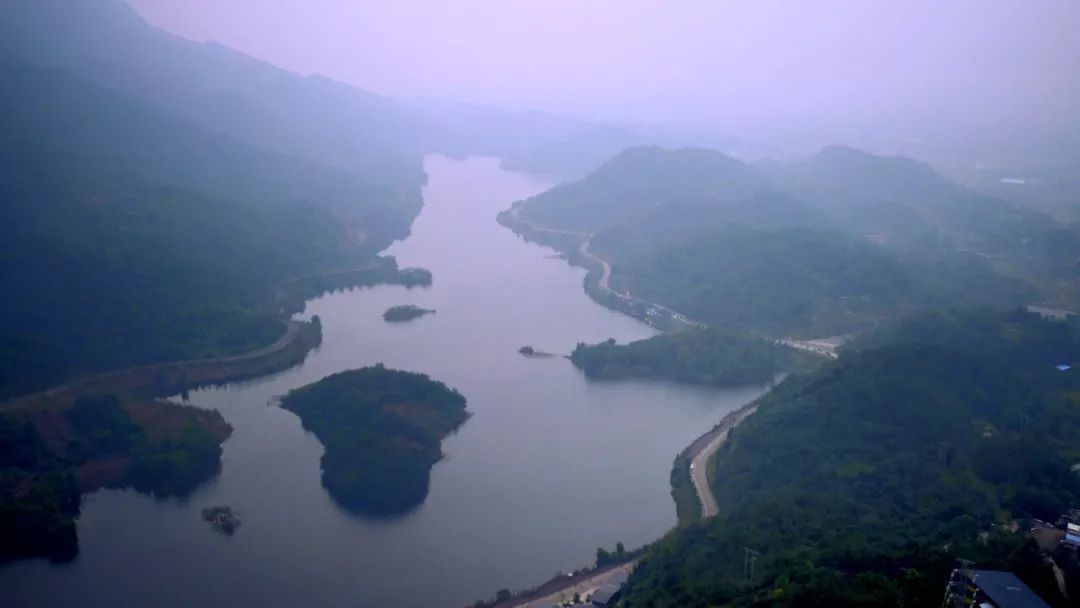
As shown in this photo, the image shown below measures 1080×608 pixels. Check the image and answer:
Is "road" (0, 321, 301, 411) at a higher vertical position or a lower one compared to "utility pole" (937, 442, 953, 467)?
lower

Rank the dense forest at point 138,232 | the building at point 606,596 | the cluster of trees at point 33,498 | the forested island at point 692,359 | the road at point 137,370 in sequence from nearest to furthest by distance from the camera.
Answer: the building at point 606,596 < the cluster of trees at point 33,498 < the road at point 137,370 < the dense forest at point 138,232 < the forested island at point 692,359

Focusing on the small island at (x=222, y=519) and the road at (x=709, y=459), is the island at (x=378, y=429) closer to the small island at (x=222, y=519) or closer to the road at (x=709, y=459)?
the small island at (x=222, y=519)

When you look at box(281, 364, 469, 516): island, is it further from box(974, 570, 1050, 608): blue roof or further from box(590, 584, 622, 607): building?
box(974, 570, 1050, 608): blue roof

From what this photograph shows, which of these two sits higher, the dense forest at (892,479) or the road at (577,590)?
the dense forest at (892,479)

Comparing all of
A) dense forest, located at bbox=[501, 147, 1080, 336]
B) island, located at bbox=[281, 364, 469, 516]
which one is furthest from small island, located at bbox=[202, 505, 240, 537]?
dense forest, located at bbox=[501, 147, 1080, 336]

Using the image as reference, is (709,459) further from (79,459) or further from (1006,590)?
(79,459)

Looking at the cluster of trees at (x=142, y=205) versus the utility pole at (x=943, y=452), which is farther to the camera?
the cluster of trees at (x=142, y=205)

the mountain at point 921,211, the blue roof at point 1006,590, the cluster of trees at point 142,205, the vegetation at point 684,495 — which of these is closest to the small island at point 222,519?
the cluster of trees at point 142,205

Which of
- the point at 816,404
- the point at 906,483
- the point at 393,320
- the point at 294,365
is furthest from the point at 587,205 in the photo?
the point at 906,483
